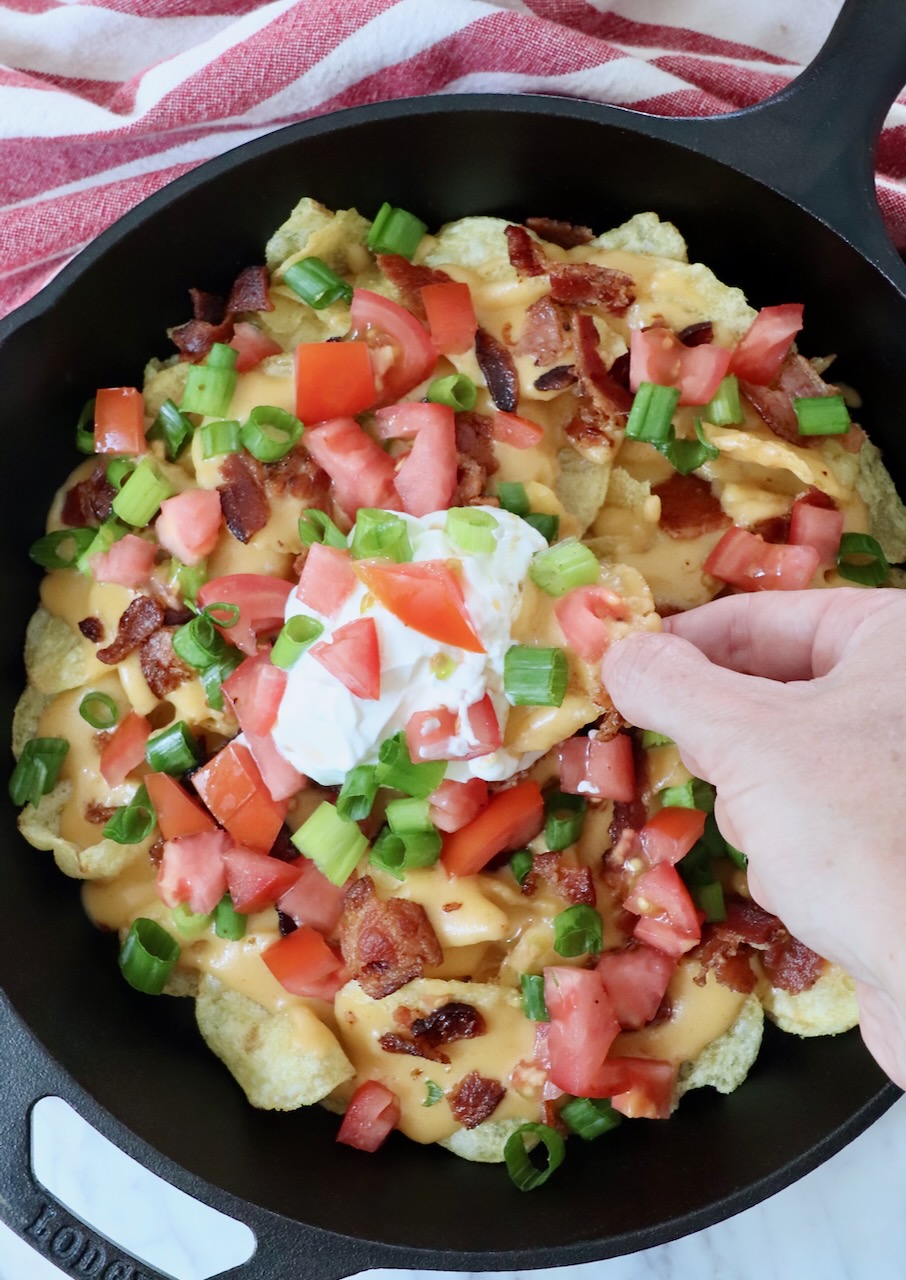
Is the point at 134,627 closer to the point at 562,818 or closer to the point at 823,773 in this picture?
the point at 562,818

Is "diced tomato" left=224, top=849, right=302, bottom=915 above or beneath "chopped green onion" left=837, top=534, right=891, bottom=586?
beneath

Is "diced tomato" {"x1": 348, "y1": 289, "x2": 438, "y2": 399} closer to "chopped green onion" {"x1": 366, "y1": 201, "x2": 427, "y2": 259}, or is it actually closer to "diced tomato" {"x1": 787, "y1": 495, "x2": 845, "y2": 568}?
"chopped green onion" {"x1": 366, "y1": 201, "x2": 427, "y2": 259}

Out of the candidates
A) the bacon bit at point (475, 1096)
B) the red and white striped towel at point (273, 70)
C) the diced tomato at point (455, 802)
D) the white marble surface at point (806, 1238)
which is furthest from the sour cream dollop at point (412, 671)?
the white marble surface at point (806, 1238)

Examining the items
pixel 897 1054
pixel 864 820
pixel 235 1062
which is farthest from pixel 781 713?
pixel 235 1062

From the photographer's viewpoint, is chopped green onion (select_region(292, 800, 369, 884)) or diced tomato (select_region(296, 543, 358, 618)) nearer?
diced tomato (select_region(296, 543, 358, 618))

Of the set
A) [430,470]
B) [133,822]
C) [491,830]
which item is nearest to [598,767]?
[491,830]

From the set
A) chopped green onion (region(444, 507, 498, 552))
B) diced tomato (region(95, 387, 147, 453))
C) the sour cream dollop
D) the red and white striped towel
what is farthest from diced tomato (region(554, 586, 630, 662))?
the red and white striped towel
